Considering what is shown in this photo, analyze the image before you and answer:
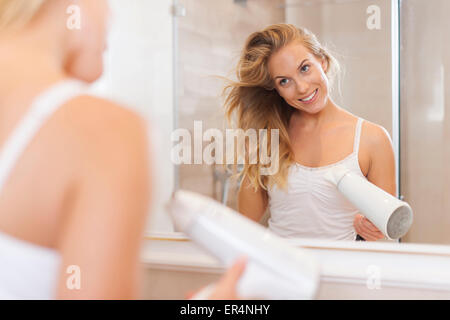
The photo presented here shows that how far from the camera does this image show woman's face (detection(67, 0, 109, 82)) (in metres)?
0.43

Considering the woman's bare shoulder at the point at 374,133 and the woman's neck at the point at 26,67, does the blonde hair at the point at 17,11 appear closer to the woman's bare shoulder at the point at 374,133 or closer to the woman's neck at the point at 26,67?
the woman's neck at the point at 26,67

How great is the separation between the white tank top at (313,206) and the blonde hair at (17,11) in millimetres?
618

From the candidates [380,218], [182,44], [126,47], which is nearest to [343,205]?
[380,218]

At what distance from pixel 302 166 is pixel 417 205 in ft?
0.74

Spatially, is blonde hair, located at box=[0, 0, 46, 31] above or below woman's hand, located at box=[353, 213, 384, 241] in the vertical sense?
above

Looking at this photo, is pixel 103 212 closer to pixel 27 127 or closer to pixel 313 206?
pixel 27 127

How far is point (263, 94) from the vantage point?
2.99ft

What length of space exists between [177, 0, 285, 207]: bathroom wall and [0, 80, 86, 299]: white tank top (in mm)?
594

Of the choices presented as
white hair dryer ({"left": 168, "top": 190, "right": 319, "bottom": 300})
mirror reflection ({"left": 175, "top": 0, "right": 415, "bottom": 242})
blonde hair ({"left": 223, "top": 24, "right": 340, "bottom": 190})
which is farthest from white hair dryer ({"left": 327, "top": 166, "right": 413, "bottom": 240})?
white hair dryer ({"left": 168, "top": 190, "right": 319, "bottom": 300})

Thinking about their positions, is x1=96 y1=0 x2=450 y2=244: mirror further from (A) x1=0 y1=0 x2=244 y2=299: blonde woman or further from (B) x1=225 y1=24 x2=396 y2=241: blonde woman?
(A) x1=0 y1=0 x2=244 y2=299: blonde woman

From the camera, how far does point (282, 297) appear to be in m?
0.40

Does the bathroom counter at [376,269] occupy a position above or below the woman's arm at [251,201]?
below

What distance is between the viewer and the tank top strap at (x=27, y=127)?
357 mm

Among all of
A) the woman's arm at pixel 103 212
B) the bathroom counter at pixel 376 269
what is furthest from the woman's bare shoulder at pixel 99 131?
the bathroom counter at pixel 376 269
